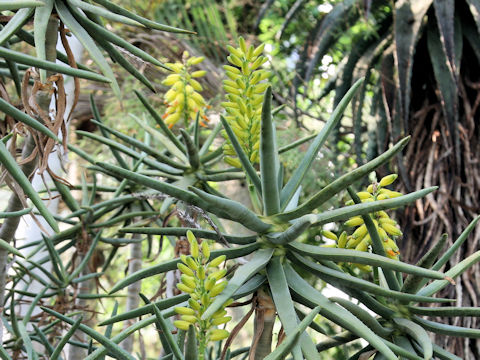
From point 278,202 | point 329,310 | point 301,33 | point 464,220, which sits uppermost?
point 301,33

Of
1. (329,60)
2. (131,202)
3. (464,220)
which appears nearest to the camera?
(131,202)

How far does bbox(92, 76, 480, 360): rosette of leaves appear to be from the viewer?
0.41m

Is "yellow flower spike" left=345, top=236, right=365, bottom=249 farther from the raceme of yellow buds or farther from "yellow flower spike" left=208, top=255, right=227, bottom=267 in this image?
"yellow flower spike" left=208, top=255, right=227, bottom=267

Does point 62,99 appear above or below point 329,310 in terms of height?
above

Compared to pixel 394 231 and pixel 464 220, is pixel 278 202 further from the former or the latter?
pixel 464 220

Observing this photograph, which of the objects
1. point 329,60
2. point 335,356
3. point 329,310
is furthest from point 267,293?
point 329,60

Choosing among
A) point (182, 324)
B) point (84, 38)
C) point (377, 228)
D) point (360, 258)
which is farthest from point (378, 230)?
point (84, 38)

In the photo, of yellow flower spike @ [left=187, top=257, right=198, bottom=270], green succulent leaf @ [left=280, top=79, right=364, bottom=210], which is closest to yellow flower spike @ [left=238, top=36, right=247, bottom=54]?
Result: green succulent leaf @ [left=280, top=79, right=364, bottom=210]

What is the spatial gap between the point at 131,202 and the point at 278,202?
458 mm

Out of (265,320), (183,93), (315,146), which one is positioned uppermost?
(183,93)

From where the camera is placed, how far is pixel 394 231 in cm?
53

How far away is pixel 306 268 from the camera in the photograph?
47 centimetres

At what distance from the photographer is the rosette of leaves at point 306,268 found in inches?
16.3

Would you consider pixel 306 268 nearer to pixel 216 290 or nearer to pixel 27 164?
pixel 216 290
